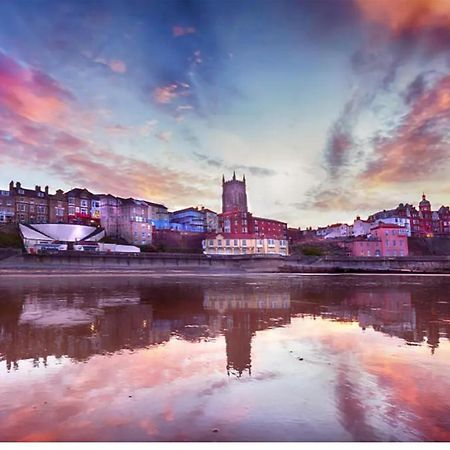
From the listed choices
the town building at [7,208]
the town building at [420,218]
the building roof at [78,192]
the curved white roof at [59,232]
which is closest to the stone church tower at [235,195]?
the town building at [420,218]

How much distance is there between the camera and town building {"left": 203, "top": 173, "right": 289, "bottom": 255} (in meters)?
59.1

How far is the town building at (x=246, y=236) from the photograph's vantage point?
5909 cm

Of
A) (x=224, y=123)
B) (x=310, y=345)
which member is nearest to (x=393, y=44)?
(x=224, y=123)

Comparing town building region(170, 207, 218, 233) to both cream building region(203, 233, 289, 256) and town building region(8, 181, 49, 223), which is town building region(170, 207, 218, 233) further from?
town building region(8, 181, 49, 223)

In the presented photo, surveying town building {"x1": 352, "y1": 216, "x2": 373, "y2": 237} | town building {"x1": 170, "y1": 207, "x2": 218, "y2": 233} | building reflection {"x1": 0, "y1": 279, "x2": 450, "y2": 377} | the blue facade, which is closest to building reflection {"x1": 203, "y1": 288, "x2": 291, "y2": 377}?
building reflection {"x1": 0, "y1": 279, "x2": 450, "y2": 377}

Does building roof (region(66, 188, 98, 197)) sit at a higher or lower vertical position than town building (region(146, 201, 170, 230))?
higher

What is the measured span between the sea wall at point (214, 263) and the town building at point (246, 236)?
47.5 ft

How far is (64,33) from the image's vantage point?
625cm

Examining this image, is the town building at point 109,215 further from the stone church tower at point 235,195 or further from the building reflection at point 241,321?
the building reflection at point 241,321

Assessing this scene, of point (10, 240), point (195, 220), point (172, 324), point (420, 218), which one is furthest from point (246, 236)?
point (172, 324)

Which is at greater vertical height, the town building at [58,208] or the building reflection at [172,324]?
the town building at [58,208]

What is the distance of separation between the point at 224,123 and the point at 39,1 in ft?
21.2

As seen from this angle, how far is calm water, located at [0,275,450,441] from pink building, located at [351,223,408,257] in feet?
184

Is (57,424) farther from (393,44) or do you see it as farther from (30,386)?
(393,44)
